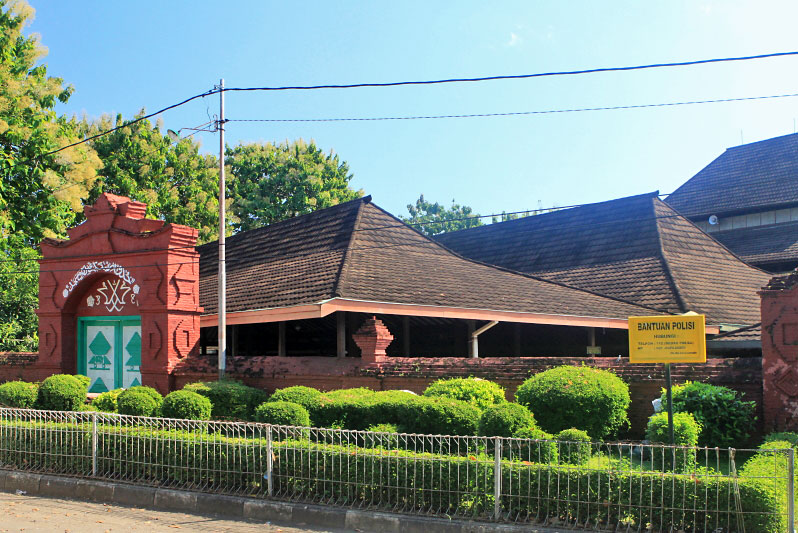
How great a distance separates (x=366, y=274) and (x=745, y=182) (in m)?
21.7

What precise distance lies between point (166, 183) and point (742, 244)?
82.7 ft

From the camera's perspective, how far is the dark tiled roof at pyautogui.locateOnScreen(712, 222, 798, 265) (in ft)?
93.2

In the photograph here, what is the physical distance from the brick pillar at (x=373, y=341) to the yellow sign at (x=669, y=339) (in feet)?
20.6

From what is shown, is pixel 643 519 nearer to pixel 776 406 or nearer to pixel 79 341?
pixel 776 406

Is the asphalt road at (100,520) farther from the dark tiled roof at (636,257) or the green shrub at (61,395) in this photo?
the dark tiled roof at (636,257)

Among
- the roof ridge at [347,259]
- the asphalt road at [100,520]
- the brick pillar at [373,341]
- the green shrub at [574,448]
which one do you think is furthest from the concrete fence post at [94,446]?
the green shrub at [574,448]

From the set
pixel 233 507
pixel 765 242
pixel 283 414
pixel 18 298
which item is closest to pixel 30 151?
pixel 18 298

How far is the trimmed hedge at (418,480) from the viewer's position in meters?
7.83

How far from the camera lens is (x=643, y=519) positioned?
8078 mm

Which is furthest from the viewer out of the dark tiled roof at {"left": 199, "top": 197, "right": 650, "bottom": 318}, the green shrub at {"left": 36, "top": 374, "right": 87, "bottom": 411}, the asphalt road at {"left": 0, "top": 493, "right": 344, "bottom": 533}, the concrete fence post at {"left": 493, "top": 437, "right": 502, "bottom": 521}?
the dark tiled roof at {"left": 199, "top": 197, "right": 650, "bottom": 318}

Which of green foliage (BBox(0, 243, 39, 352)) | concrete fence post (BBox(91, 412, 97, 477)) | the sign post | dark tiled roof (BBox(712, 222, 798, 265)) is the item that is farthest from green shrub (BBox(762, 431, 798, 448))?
green foliage (BBox(0, 243, 39, 352))

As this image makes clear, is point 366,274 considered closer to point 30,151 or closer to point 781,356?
point 781,356

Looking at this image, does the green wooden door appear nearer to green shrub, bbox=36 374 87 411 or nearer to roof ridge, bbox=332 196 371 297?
green shrub, bbox=36 374 87 411

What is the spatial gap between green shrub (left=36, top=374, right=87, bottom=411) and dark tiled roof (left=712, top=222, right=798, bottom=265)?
23545mm
